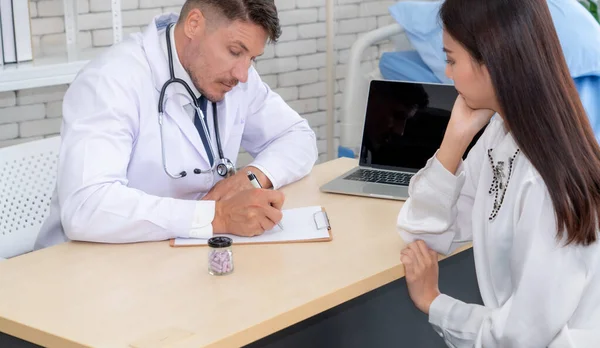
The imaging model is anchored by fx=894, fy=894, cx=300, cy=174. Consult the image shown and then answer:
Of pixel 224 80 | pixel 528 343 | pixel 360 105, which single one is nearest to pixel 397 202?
pixel 224 80

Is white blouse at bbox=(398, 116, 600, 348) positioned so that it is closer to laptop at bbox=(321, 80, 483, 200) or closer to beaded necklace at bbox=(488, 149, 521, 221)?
beaded necklace at bbox=(488, 149, 521, 221)

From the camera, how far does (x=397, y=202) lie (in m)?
2.04

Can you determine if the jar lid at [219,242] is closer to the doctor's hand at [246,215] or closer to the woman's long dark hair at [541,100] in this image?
the doctor's hand at [246,215]

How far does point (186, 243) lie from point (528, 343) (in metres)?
0.69

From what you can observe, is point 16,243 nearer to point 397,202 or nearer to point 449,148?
point 397,202

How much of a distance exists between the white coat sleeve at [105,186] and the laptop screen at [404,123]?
0.61 meters

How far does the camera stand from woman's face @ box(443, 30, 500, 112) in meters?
1.51

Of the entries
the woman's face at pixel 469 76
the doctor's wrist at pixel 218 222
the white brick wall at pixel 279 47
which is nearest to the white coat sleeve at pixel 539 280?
the woman's face at pixel 469 76

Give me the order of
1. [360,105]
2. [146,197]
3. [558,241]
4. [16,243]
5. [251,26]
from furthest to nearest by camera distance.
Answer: [360,105]
[16,243]
[251,26]
[146,197]
[558,241]

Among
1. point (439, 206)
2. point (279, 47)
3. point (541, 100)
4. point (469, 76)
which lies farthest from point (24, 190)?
point (279, 47)

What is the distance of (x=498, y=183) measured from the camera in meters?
1.59

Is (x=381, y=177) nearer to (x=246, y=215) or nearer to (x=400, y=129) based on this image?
(x=400, y=129)

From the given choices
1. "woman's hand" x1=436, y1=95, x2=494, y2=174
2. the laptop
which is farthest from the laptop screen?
"woman's hand" x1=436, y1=95, x2=494, y2=174

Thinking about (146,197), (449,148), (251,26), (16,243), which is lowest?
(16,243)
